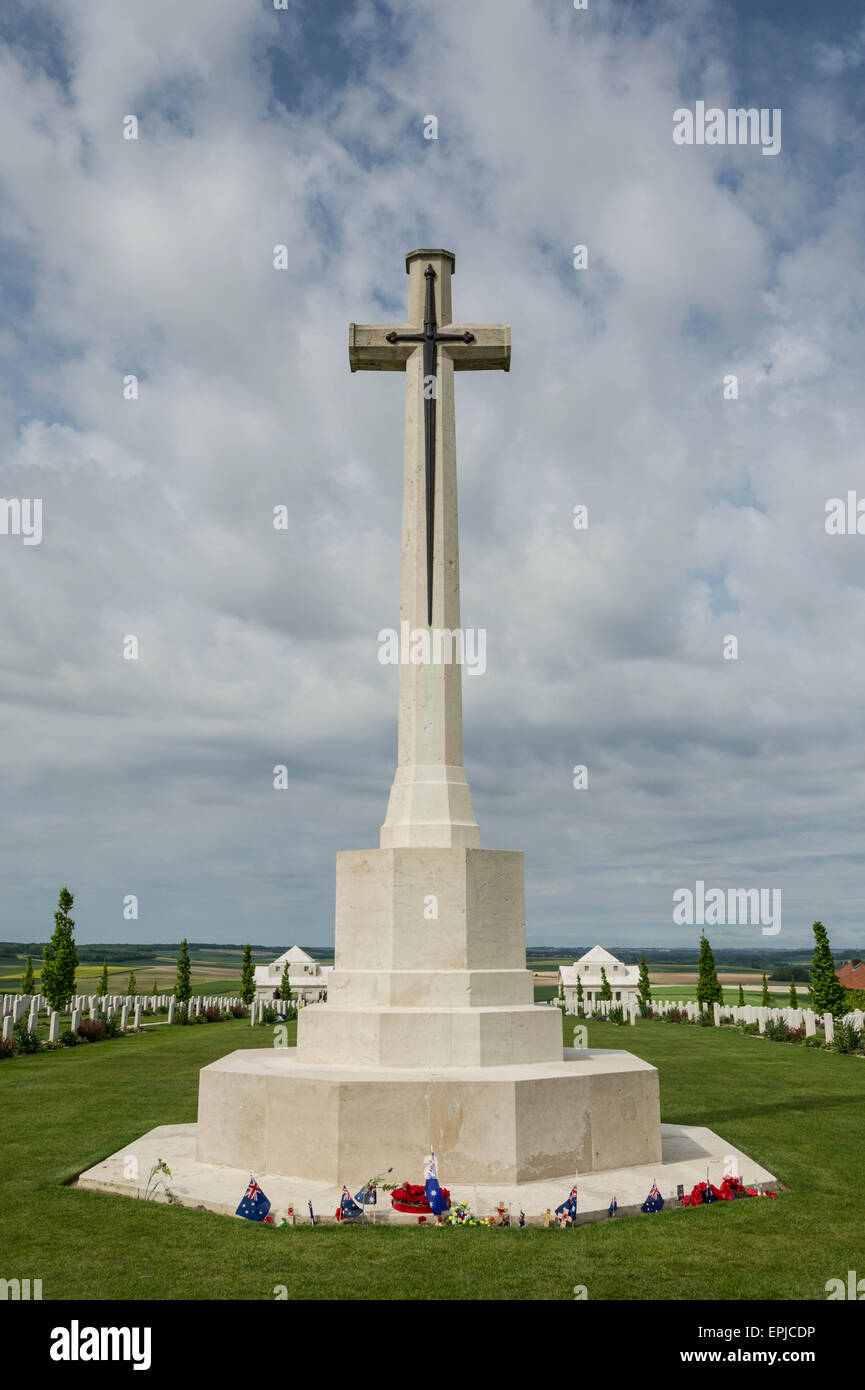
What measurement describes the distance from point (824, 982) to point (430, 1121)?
2332cm

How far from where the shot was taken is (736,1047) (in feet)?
78.4

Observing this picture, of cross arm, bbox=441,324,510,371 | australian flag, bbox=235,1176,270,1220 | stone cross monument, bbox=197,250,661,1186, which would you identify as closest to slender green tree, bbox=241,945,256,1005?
stone cross monument, bbox=197,250,661,1186

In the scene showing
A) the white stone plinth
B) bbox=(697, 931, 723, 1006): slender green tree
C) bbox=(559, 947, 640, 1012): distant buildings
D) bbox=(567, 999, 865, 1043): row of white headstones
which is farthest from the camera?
bbox=(559, 947, 640, 1012): distant buildings

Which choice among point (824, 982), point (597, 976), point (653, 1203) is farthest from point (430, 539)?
point (597, 976)

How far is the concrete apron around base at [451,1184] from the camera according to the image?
7.32 meters

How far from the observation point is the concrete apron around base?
7.32 metres

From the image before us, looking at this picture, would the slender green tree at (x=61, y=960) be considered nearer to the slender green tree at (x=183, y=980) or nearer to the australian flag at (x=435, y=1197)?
the slender green tree at (x=183, y=980)

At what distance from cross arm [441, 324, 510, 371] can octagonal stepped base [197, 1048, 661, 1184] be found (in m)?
7.89

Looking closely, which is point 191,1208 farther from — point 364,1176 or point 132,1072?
point 132,1072

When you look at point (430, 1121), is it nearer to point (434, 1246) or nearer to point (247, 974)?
point (434, 1246)

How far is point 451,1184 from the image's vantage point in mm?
8008

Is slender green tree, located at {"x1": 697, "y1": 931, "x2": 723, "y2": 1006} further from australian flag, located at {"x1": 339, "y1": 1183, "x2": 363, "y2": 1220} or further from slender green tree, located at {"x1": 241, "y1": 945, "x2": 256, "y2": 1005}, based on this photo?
australian flag, located at {"x1": 339, "y1": 1183, "x2": 363, "y2": 1220}
